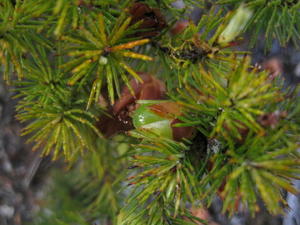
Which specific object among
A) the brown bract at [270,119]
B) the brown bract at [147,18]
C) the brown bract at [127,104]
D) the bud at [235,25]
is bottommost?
the brown bract at [127,104]

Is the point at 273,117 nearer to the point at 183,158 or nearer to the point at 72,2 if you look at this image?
the point at 183,158

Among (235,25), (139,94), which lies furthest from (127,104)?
(235,25)

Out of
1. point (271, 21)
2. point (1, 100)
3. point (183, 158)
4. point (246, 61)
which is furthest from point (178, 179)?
point (1, 100)

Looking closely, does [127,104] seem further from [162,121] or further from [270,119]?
[270,119]

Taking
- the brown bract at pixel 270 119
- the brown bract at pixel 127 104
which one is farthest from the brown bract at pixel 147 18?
the brown bract at pixel 270 119

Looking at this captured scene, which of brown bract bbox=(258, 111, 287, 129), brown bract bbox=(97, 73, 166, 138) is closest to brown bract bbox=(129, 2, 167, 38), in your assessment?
brown bract bbox=(97, 73, 166, 138)

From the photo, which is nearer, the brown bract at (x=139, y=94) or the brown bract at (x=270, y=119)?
the brown bract at (x=270, y=119)

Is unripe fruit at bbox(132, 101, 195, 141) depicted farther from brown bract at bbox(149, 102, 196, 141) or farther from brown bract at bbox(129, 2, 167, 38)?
brown bract at bbox(129, 2, 167, 38)

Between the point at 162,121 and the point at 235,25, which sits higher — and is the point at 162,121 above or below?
below

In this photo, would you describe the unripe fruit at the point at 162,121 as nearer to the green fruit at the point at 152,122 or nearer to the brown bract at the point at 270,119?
the green fruit at the point at 152,122
